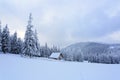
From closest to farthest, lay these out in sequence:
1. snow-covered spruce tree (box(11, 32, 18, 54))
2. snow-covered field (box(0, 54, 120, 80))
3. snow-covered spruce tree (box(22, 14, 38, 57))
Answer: snow-covered field (box(0, 54, 120, 80)) < snow-covered spruce tree (box(22, 14, 38, 57)) < snow-covered spruce tree (box(11, 32, 18, 54))

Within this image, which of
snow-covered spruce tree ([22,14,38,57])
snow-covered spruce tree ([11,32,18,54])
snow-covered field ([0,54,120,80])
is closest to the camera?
snow-covered field ([0,54,120,80])

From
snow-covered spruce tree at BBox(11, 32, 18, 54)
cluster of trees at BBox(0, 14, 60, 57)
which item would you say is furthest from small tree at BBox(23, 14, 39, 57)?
snow-covered spruce tree at BBox(11, 32, 18, 54)

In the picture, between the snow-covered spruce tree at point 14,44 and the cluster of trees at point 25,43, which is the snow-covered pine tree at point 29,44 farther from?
the snow-covered spruce tree at point 14,44

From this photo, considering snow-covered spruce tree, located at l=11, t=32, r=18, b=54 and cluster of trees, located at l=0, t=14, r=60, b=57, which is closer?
cluster of trees, located at l=0, t=14, r=60, b=57

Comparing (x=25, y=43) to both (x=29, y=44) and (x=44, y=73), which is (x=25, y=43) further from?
(x=44, y=73)

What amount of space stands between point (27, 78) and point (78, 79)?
16.0ft

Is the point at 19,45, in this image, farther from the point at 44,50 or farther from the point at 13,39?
the point at 44,50

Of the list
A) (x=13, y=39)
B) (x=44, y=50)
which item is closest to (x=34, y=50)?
(x=13, y=39)

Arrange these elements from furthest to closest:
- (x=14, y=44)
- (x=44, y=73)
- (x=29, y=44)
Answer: (x=14, y=44)
(x=29, y=44)
(x=44, y=73)

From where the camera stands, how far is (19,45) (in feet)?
235

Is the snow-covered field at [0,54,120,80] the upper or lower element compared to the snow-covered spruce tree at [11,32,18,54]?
lower

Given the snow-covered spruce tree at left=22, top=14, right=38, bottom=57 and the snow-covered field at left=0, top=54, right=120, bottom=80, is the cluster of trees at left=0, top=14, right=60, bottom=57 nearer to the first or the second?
the snow-covered spruce tree at left=22, top=14, right=38, bottom=57

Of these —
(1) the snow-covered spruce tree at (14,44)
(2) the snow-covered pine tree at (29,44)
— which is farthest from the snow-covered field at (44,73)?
(1) the snow-covered spruce tree at (14,44)

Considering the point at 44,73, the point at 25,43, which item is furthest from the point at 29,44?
the point at 44,73
